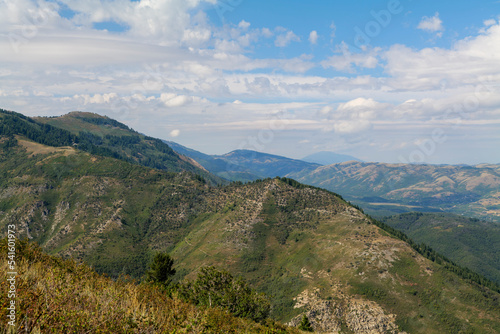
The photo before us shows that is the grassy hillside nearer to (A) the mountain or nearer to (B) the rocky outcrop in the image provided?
(A) the mountain

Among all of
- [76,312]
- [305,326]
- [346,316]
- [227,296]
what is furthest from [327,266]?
[76,312]

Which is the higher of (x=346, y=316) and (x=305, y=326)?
(x=305, y=326)

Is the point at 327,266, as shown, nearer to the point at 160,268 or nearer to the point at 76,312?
the point at 160,268

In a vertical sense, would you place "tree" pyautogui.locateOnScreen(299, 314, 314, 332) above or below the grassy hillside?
below

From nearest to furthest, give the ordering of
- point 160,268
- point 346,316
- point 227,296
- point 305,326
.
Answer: point 227,296 → point 305,326 → point 160,268 → point 346,316

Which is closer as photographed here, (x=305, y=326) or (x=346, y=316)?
(x=305, y=326)

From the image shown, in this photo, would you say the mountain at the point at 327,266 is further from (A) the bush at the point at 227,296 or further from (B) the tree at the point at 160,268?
(A) the bush at the point at 227,296

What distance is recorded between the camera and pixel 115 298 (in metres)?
15.1

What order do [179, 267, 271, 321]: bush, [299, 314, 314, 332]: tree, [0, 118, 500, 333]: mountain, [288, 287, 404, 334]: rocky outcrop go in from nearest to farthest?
1. [179, 267, 271, 321]: bush
2. [299, 314, 314, 332]: tree
3. [288, 287, 404, 334]: rocky outcrop
4. [0, 118, 500, 333]: mountain

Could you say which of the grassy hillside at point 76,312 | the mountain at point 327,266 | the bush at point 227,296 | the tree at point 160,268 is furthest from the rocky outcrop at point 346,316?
the grassy hillside at point 76,312

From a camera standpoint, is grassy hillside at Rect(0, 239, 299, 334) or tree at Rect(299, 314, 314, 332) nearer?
grassy hillside at Rect(0, 239, 299, 334)

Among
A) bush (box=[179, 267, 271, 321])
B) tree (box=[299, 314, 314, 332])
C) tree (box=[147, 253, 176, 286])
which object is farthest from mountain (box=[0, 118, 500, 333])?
bush (box=[179, 267, 271, 321])

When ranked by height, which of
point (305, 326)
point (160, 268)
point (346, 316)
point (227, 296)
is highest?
point (227, 296)

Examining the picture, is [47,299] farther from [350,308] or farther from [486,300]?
[486,300]
